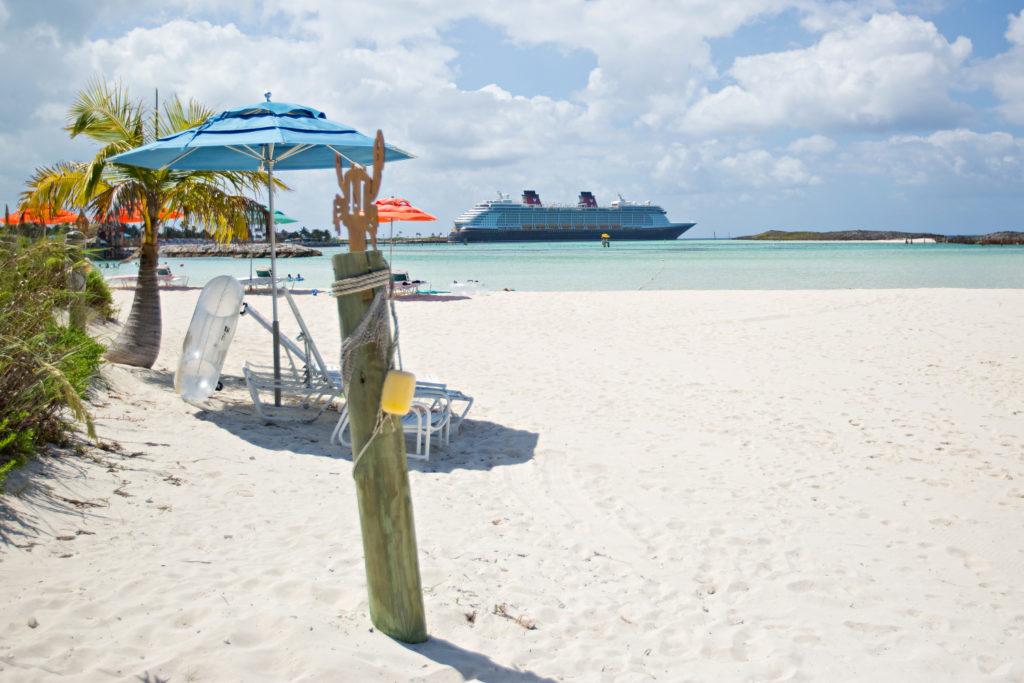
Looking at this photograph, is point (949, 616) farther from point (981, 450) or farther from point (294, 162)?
point (294, 162)

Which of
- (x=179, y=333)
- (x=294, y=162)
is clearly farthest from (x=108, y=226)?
(x=179, y=333)

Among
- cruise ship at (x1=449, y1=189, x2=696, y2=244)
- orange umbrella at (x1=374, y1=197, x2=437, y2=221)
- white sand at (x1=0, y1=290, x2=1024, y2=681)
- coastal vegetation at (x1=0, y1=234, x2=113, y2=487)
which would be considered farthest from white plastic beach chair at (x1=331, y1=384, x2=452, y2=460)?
cruise ship at (x1=449, y1=189, x2=696, y2=244)

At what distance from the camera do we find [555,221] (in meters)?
80.8

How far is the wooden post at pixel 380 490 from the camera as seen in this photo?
7.02 ft

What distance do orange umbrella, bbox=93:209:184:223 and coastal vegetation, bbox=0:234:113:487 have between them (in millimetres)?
2099

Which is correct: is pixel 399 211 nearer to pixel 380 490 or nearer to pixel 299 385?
pixel 299 385

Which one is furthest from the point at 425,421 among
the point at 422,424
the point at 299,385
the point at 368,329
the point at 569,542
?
the point at 368,329

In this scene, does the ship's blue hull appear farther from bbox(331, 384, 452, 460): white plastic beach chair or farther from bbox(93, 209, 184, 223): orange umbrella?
bbox(331, 384, 452, 460): white plastic beach chair

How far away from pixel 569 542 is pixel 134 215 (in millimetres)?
5148

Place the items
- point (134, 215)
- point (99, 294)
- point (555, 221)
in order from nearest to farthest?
point (134, 215)
point (99, 294)
point (555, 221)

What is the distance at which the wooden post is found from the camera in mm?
2139

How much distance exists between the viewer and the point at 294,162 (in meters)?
6.48

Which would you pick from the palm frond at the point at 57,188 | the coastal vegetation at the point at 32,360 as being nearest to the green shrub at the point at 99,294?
the palm frond at the point at 57,188

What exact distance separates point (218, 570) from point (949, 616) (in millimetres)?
2797
